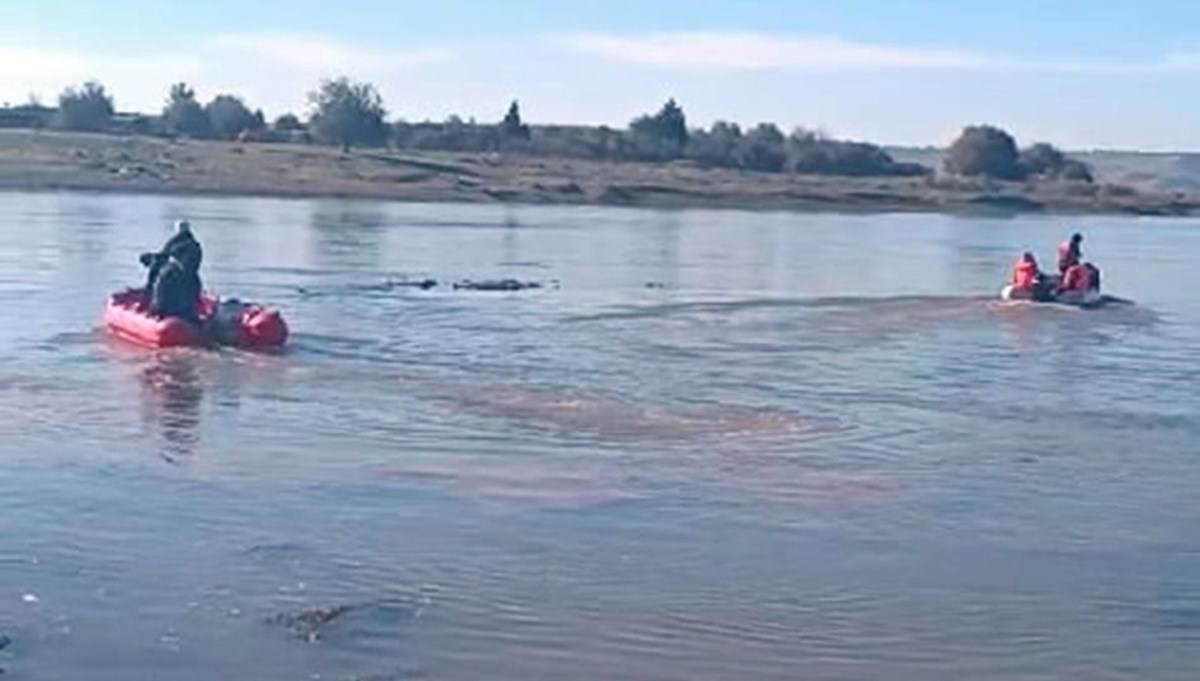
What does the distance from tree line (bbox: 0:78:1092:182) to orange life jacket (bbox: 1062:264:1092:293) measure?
66.6 meters

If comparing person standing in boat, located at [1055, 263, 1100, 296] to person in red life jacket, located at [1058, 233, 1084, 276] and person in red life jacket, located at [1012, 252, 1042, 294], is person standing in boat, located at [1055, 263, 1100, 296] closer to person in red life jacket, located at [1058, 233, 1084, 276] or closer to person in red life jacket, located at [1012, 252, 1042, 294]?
person in red life jacket, located at [1058, 233, 1084, 276]

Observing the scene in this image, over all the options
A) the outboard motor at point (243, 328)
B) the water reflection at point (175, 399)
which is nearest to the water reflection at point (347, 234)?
the outboard motor at point (243, 328)

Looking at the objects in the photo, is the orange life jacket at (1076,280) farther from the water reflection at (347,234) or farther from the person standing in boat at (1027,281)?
the water reflection at (347,234)

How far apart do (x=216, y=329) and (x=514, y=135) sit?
88.6 m

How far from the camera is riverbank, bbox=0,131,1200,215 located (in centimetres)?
7644

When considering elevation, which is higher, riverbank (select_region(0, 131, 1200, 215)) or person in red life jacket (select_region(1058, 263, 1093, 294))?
person in red life jacket (select_region(1058, 263, 1093, 294))

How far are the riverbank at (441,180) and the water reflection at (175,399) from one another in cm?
4919

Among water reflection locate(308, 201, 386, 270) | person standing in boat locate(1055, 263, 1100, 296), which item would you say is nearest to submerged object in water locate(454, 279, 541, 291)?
water reflection locate(308, 201, 386, 270)

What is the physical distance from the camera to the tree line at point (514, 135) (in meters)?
110

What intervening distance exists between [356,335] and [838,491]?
533 inches

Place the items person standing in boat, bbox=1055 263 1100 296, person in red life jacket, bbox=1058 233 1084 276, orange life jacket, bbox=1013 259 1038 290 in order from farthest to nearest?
person in red life jacket, bbox=1058 233 1084 276 → person standing in boat, bbox=1055 263 1100 296 → orange life jacket, bbox=1013 259 1038 290

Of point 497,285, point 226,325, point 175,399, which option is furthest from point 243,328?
point 497,285

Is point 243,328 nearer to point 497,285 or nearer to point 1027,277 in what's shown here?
point 497,285

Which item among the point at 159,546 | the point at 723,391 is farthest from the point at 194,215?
the point at 159,546
